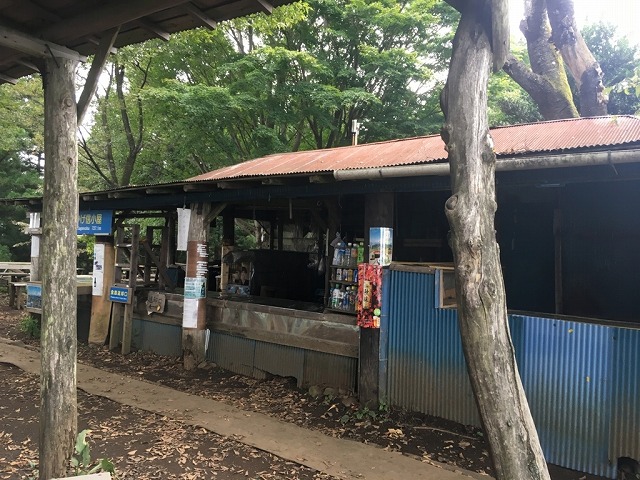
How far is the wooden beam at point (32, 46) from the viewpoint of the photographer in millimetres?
4074

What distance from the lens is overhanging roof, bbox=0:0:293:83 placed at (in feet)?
13.1

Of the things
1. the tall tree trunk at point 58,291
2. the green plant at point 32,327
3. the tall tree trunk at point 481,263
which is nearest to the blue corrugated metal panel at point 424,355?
the tall tree trunk at point 481,263

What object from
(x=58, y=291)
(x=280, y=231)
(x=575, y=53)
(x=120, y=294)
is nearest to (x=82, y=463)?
(x=58, y=291)

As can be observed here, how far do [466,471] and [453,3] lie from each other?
4120mm

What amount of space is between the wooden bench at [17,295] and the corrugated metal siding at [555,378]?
1344cm

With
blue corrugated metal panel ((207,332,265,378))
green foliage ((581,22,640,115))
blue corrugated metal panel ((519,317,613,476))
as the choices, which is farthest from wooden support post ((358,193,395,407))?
green foliage ((581,22,640,115))

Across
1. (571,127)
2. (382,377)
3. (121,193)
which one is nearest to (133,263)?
(121,193)

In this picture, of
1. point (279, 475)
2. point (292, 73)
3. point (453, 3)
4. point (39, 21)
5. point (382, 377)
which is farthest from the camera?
point (292, 73)

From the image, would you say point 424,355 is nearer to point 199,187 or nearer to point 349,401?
point 349,401

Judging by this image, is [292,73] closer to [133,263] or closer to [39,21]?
[133,263]

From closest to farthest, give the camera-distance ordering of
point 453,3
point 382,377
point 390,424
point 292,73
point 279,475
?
point 453,3 → point 279,475 → point 390,424 → point 382,377 → point 292,73

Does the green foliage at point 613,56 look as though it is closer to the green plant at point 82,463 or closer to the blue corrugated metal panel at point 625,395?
the blue corrugated metal panel at point 625,395

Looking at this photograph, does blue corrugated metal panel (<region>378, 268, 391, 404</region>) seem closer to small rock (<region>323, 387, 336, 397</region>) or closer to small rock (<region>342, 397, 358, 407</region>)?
small rock (<region>342, 397, 358, 407</region>)

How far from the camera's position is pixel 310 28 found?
15711mm
